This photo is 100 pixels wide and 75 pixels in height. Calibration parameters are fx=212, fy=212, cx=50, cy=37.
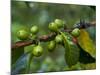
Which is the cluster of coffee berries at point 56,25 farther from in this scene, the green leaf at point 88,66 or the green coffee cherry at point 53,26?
the green leaf at point 88,66

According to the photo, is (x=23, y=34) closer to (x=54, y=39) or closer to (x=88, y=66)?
(x=54, y=39)

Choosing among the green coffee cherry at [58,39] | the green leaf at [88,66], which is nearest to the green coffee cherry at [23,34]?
the green coffee cherry at [58,39]

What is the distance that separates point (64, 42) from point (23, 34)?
35 centimetres

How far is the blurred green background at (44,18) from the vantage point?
1.61 m

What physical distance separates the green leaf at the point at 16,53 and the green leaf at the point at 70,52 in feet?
1.20

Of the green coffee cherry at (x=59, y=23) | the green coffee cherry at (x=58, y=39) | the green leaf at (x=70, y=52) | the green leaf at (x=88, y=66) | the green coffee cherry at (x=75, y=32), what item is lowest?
the green leaf at (x=88, y=66)

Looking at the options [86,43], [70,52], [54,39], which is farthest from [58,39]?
[86,43]

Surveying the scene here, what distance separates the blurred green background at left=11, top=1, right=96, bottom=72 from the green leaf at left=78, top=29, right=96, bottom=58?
0.13 meters

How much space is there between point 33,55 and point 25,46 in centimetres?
9

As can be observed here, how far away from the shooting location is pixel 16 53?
1604mm

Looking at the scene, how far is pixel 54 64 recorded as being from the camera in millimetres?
1715

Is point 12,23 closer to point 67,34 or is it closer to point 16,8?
point 16,8

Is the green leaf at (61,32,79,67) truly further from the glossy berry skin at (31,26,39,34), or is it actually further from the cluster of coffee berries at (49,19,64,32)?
the glossy berry skin at (31,26,39,34)

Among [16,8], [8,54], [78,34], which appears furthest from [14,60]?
[78,34]
